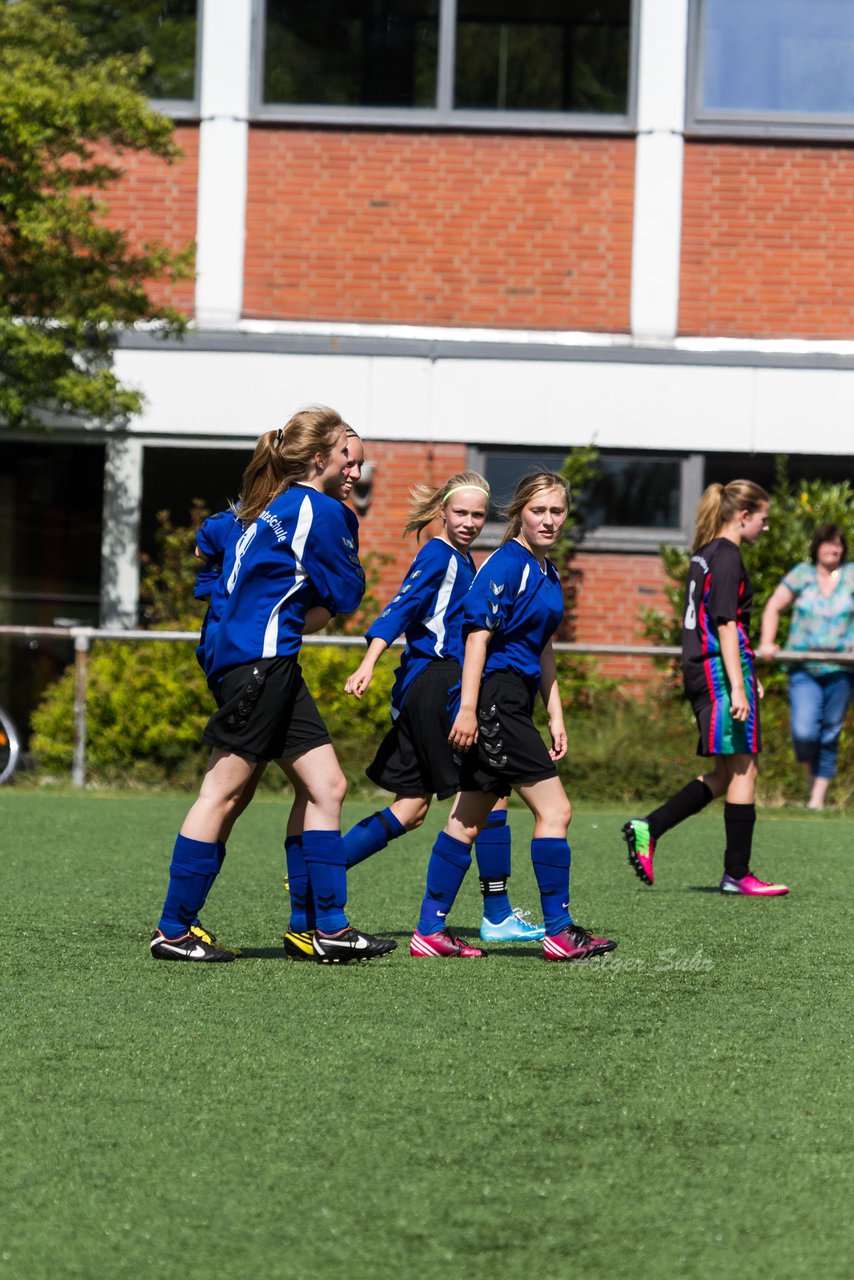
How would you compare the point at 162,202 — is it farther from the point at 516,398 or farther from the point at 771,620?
the point at 771,620

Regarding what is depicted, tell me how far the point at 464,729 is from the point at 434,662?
75 cm

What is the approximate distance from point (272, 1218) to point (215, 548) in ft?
10.1

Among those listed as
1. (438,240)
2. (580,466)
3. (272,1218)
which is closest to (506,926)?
(272,1218)

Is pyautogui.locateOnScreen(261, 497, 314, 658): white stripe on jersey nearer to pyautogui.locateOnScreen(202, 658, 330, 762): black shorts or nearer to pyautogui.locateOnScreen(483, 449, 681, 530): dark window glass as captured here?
pyautogui.locateOnScreen(202, 658, 330, 762): black shorts

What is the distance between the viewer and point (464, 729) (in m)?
5.83

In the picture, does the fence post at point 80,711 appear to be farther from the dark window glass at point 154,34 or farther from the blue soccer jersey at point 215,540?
the blue soccer jersey at point 215,540

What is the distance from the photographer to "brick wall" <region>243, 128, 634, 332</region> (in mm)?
14547

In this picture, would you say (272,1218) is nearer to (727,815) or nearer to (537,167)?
(727,815)

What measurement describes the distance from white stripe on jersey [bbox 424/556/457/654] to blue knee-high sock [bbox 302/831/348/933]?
1.04 metres

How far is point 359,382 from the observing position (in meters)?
14.4

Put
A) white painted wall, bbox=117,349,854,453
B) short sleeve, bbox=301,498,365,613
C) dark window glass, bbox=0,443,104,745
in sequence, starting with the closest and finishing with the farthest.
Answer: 1. short sleeve, bbox=301,498,365,613
2. white painted wall, bbox=117,349,854,453
3. dark window glass, bbox=0,443,104,745

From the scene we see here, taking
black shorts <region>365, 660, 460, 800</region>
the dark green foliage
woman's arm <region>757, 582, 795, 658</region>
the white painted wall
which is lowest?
black shorts <region>365, 660, 460, 800</region>

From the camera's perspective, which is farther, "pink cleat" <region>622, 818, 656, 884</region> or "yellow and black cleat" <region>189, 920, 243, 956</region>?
"pink cleat" <region>622, 818, 656, 884</region>

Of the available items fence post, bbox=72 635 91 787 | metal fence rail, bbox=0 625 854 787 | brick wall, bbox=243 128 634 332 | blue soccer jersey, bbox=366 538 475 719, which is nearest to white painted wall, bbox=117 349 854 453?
brick wall, bbox=243 128 634 332
